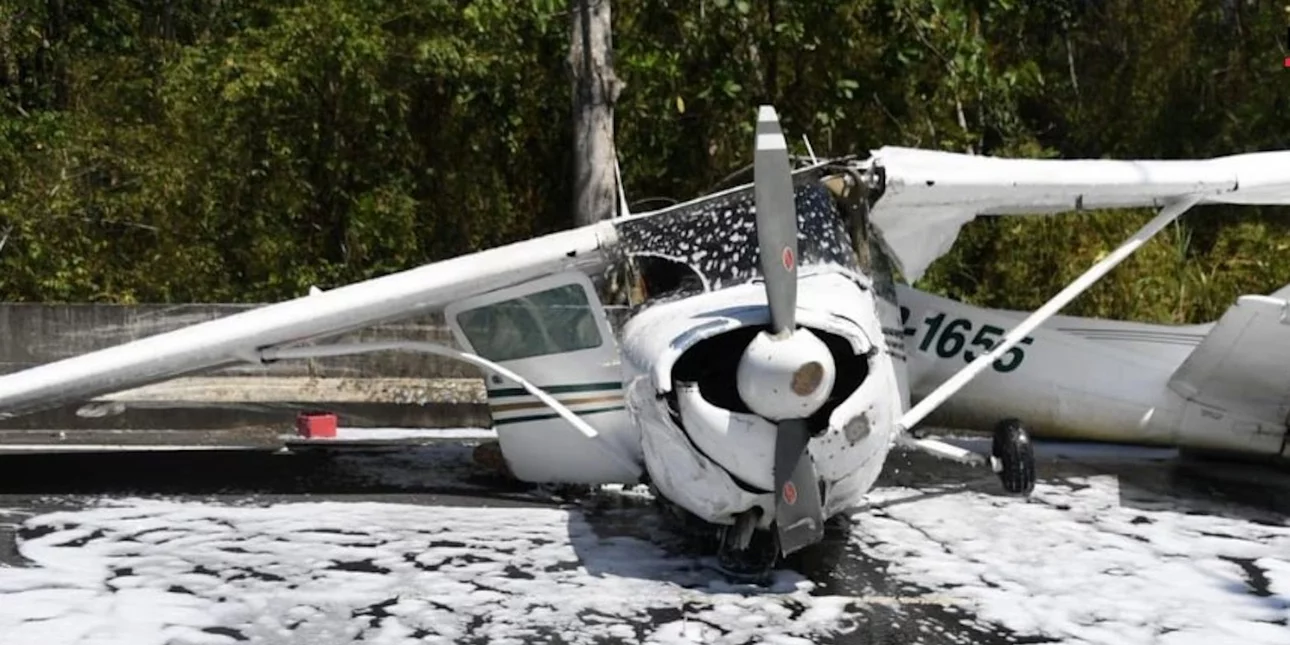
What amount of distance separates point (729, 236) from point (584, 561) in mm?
1964

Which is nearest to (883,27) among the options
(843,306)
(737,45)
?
(737,45)

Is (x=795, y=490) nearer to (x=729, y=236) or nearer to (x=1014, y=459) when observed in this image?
(x=729, y=236)

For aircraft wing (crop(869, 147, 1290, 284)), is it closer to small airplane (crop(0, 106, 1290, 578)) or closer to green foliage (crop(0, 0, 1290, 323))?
small airplane (crop(0, 106, 1290, 578))

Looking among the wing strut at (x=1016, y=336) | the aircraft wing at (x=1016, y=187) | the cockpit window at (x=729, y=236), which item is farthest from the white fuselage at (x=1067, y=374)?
the cockpit window at (x=729, y=236)

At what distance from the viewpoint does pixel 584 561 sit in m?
7.91

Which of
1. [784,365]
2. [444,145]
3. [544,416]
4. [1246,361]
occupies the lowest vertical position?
[544,416]

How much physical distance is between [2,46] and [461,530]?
49.9ft

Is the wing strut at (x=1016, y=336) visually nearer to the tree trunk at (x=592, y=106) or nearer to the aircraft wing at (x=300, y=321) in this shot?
the aircraft wing at (x=300, y=321)

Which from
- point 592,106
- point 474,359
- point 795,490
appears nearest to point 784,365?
point 795,490

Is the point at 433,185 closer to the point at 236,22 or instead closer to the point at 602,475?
the point at 236,22

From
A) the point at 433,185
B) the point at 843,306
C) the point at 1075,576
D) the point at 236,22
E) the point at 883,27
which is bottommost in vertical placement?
the point at 1075,576

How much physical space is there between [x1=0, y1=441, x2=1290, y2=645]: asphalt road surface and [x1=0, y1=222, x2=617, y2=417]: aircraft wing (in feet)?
2.88

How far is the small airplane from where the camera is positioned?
6.86 meters

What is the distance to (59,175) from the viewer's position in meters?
17.7
